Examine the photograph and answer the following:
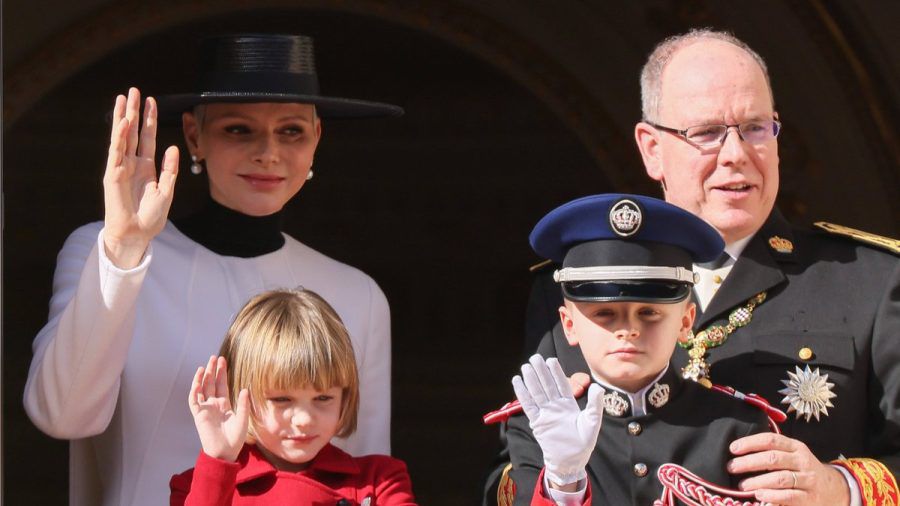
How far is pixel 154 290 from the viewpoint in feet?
12.0

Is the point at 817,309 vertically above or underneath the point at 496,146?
underneath

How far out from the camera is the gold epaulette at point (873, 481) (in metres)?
3.30

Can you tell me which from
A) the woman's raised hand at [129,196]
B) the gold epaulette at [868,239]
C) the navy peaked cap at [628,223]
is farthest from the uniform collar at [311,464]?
the gold epaulette at [868,239]

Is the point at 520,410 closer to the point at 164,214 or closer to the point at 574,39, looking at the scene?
the point at 164,214

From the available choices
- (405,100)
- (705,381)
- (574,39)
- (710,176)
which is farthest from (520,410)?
(405,100)

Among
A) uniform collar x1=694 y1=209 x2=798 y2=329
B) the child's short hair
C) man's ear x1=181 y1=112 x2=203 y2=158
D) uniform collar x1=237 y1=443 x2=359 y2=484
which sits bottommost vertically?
uniform collar x1=237 y1=443 x2=359 y2=484

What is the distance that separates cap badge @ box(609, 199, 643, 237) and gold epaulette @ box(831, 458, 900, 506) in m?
0.49

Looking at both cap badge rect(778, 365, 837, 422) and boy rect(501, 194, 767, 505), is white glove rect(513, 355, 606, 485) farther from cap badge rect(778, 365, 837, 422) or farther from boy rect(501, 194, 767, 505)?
cap badge rect(778, 365, 837, 422)

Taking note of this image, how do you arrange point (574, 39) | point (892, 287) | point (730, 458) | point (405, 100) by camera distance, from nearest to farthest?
point (730, 458) → point (892, 287) → point (574, 39) → point (405, 100)

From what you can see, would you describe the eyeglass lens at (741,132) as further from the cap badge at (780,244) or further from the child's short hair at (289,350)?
the child's short hair at (289,350)

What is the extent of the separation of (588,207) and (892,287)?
539 mm

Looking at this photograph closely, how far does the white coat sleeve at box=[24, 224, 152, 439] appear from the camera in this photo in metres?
3.35

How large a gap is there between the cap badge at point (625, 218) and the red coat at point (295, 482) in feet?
1.74

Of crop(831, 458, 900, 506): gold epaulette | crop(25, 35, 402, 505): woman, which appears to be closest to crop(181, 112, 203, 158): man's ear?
crop(25, 35, 402, 505): woman
